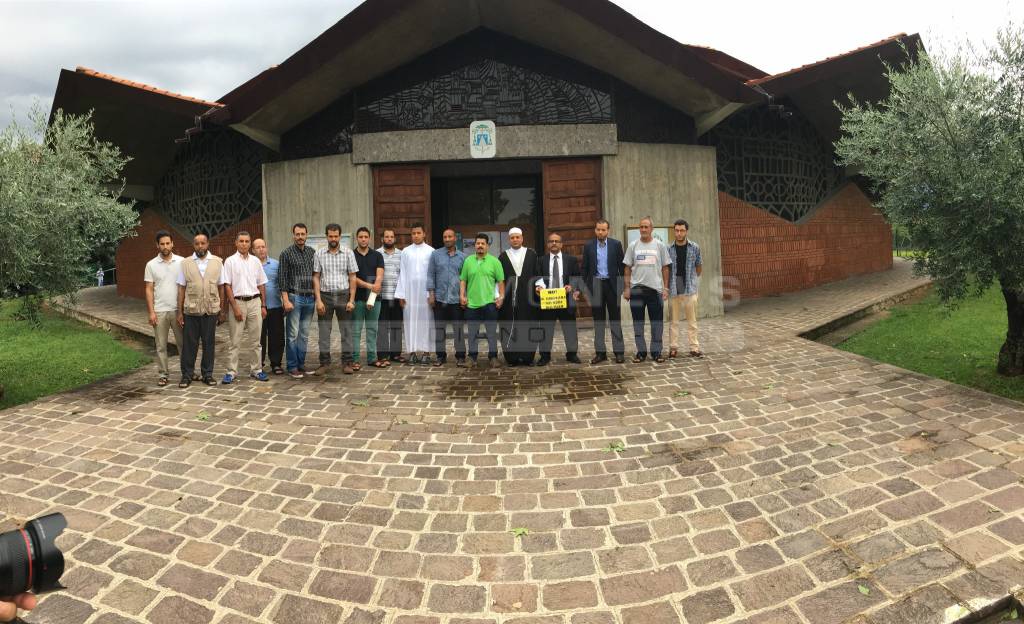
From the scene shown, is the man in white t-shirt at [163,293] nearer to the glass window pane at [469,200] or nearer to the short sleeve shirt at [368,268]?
the short sleeve shirt at [368,268]

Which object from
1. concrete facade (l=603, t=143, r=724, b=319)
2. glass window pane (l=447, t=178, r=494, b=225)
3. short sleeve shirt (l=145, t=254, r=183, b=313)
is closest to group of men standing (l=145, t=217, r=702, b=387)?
short sleeve shirt (l=145, t=254, r=183, b=313)

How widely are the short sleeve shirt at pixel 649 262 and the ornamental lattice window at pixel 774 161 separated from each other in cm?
516

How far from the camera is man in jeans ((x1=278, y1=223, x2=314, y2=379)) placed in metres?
6.25

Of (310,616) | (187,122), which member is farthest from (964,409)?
(187,122)

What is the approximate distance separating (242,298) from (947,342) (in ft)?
28.9

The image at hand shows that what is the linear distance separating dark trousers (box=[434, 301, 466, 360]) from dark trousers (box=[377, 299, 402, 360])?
50cm

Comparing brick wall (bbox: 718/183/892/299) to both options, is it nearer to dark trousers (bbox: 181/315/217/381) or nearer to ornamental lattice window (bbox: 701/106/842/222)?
ornamental lattice window (bbox: 701/106/842/222)

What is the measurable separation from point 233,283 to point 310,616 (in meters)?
4.70

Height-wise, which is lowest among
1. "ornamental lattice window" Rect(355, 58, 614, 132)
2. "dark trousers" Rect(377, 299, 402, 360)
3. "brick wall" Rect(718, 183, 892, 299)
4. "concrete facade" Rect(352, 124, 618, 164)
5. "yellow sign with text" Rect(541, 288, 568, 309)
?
"dark trousers" Rect(377, 299, 402, 360)

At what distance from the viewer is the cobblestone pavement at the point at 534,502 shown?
2430mm

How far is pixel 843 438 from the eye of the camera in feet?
13.3

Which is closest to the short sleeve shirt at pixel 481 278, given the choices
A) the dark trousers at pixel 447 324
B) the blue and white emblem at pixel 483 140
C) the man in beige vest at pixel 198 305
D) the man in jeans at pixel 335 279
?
the dark trousers at pixel 447 324

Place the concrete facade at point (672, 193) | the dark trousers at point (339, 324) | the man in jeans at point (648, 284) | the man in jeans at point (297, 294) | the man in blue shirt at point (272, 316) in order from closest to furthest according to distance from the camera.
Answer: the man in jeans at point (297, 294) → the man in blue shirt at point (272, 316) → the dark trousers at point (339, 324) → the man in jeans at point (648, 284) → the concrete facade at point (672, 193)

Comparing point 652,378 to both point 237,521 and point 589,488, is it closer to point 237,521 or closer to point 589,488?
point 589,488
